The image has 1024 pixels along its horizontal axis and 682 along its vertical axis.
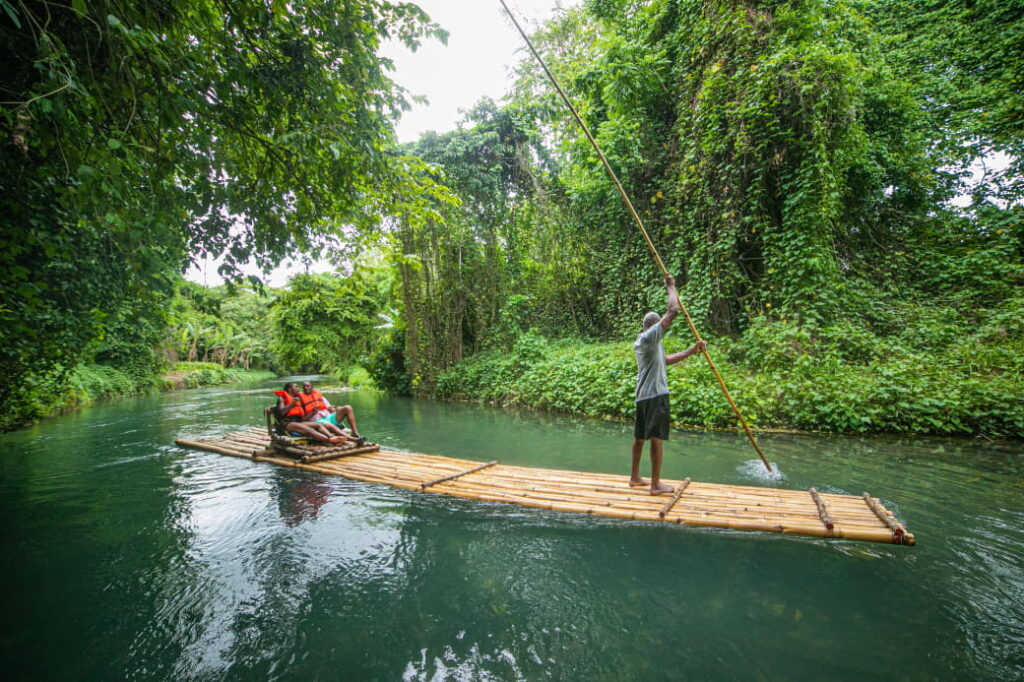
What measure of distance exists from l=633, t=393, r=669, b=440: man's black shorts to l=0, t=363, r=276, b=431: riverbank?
28.0 feet

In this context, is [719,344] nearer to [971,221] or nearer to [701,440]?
[701,440]

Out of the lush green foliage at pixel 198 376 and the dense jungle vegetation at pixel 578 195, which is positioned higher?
the dense jungle vegetation at pixel 578 195

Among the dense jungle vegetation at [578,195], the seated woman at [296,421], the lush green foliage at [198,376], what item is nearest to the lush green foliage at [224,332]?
the lush green foliage at [198,376]

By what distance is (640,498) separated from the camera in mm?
3768

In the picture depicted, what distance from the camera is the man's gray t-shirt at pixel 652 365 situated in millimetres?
3943

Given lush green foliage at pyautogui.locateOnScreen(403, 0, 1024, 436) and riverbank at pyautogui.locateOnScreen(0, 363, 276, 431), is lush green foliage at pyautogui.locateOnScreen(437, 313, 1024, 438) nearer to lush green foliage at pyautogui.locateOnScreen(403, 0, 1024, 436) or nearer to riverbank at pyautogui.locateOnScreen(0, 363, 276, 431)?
lush green foliage at pyautogui.locateOnScreen(403, 0, 1024, 436)

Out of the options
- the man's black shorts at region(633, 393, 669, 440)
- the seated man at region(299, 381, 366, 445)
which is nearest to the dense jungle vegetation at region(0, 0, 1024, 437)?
the seated man at region(299, 381, 366, 445)

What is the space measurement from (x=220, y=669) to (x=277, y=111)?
3922 mm

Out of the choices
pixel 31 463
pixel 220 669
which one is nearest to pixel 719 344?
pixel 220 669

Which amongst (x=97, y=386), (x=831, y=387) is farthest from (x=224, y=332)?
(x=831, y=387)

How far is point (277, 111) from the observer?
375 centimetres

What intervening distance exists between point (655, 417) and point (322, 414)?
15.8 ft

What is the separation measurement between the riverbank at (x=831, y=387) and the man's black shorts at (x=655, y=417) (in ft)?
13.3

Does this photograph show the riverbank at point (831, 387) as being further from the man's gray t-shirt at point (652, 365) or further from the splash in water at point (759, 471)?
the man's gray t-shirt at point (652, 365)
